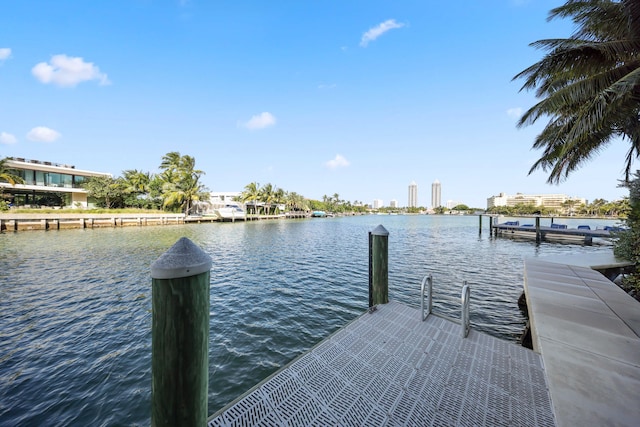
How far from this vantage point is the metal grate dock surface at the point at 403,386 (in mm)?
2402

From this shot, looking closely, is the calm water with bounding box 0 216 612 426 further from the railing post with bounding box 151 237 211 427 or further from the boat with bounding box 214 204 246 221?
the boat with bounding box 214 204 246 221

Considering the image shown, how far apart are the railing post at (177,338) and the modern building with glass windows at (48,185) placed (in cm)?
5068

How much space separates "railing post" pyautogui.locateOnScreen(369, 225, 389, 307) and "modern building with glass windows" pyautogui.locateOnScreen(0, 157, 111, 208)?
50.4 metres

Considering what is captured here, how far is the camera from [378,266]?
5.05 m

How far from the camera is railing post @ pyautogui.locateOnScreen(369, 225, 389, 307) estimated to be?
16.5ft

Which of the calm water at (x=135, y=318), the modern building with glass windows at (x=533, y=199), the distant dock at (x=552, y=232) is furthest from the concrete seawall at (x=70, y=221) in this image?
the modern building with glass windows at (x=533, y=199)

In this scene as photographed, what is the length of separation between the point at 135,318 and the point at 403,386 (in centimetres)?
677

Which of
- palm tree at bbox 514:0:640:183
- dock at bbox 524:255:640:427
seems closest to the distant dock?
palm tree at bbox 514:0:640:183

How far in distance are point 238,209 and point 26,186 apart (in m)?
30.6

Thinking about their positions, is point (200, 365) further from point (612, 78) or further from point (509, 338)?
point (612, 78)

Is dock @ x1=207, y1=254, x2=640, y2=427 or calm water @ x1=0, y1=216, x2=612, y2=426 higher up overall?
dock @ x1=207, y1=254, x2=640, y2=427

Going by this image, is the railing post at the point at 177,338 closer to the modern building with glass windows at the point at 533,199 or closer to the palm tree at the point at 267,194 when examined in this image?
the palm tree at the point at 267,194

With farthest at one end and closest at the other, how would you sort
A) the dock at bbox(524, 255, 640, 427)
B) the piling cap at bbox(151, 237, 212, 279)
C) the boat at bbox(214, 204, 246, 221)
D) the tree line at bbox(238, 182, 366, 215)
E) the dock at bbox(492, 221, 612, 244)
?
1. the tree line at bbox(238, 182, 366, 215)
2. the boat at bbox(214, 204, 246, 221)
3. the dock at bbox(492, 221, 612, 244)
4. the dock at bbox(524, 255, 640, 427)
5. the piling cap at bbox(151, 237, 212, 279)

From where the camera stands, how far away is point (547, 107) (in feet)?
21.0
